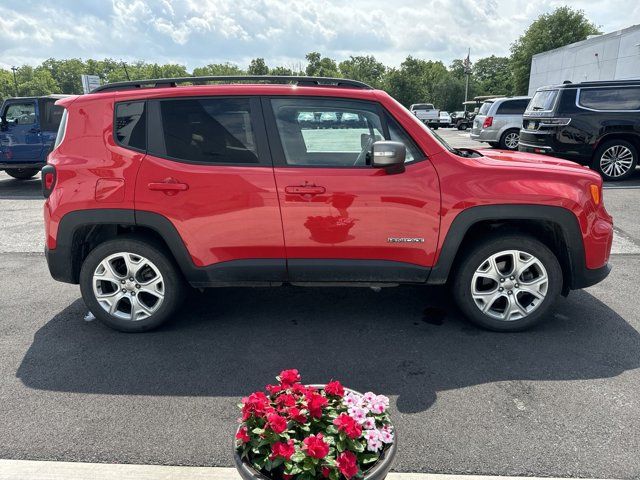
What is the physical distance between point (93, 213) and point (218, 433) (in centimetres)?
190

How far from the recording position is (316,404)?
1795 millimetres

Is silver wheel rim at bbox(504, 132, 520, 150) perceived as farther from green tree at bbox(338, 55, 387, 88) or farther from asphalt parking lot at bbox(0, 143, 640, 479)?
green tree at bbox(338, 55, 387, 88)

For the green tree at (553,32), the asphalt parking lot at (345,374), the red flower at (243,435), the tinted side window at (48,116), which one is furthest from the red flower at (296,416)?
the green tree at (553,32)

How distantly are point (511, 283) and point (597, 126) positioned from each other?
7.69 meters

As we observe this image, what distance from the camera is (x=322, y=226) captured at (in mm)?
3438

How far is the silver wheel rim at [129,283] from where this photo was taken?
3.65 metres

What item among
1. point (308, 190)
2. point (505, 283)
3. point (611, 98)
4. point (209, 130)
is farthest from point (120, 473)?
point (611, 98)

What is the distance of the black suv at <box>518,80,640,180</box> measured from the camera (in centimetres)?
962

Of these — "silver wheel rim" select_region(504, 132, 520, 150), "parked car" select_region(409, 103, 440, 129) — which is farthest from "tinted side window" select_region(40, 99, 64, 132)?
"parked car" select_region(409, 103, 440, 129)

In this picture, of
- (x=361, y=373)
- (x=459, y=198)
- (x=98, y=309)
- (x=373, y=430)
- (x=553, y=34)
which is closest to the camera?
(x=373, y=430)

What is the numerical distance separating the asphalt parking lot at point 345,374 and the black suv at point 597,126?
6105mm

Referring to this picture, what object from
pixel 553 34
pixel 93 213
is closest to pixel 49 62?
pixel 553 34

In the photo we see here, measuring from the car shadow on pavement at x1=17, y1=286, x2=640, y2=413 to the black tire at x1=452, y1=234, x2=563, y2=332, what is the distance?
107 millimetres

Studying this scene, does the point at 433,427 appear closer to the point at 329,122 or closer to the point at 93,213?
the point at 329,122
